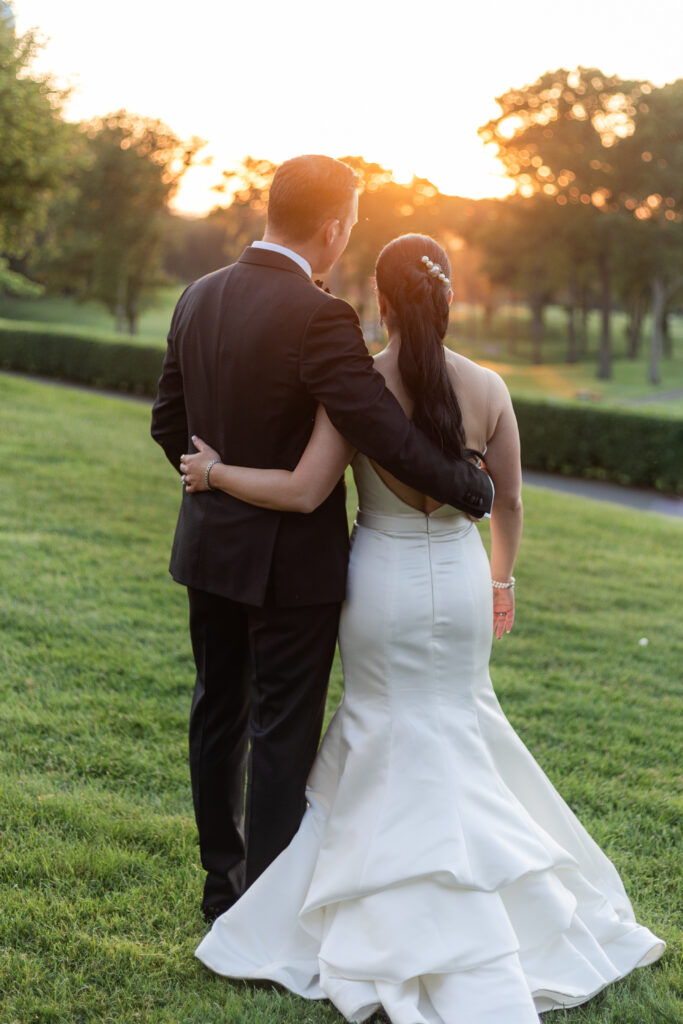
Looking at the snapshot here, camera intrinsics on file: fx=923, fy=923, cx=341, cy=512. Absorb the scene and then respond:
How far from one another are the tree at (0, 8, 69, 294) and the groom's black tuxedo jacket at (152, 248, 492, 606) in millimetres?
13862

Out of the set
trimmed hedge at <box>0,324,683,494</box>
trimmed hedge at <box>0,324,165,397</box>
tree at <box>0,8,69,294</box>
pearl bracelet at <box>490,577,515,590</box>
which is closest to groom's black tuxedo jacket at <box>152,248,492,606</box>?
pearl bracelet at <box>490,577,515,590</box>

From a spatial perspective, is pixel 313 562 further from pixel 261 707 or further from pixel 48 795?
pixel 48 795

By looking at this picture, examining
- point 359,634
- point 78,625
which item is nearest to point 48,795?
point 359,634

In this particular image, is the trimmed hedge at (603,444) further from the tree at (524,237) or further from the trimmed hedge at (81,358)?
the tree at (524,237)

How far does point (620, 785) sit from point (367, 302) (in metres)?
56.9

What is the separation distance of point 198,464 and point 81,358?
20.9 meters

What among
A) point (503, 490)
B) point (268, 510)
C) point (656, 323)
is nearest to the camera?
point (268, 510)

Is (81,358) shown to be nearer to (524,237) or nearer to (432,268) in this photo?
(432,268)

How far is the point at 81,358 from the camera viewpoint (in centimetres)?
2252

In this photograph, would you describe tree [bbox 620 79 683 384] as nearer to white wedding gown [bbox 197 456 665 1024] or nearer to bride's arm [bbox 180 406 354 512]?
white wedding gown [bbox 197 456 665 1024]

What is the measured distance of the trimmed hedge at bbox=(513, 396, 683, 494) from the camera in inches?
587

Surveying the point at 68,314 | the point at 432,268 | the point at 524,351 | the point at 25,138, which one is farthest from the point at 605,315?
the point at 432,268

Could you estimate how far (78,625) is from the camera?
19.4 ft

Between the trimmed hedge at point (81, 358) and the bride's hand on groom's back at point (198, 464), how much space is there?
18.4 m
